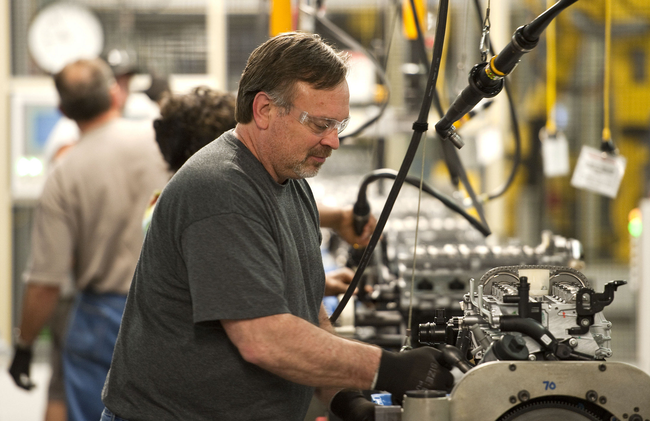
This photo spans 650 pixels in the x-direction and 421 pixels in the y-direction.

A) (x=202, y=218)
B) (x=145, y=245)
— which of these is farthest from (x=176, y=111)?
(x=202, y=218)

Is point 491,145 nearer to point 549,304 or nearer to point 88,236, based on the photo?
point 88,236

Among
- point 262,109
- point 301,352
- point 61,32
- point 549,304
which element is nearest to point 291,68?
point 262,109

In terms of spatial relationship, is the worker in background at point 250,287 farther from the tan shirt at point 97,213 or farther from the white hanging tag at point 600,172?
the tan shirt at point 97,213

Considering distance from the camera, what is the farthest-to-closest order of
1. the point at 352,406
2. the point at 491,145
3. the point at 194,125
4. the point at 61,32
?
the point at 61,32 < the point at 491,145 < the point at 194,125 < the point at 352,406

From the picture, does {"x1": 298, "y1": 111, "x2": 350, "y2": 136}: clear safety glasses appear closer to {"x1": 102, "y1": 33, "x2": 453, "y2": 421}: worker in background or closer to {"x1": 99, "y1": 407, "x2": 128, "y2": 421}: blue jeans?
{"x1": 102, "y1": 33, "x2": 453, "y2": 421}: worker in background

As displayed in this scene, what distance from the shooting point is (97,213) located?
116 inches

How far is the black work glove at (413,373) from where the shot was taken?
1.21 meters

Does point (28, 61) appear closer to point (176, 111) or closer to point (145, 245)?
point (176, 111)

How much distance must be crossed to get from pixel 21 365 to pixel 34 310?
0.80 ft

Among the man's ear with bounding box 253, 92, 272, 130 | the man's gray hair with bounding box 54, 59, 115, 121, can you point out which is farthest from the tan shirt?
the man's ear with bounding box 253, 92, 272, 130

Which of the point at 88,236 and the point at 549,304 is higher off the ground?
the point at 549,304

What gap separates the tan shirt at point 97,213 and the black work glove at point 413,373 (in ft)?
6.19

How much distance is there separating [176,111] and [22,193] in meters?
3.55

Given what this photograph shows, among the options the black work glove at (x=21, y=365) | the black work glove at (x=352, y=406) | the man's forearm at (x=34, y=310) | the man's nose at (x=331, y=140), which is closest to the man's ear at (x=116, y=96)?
the man's forearm at (x=34, y=310)
